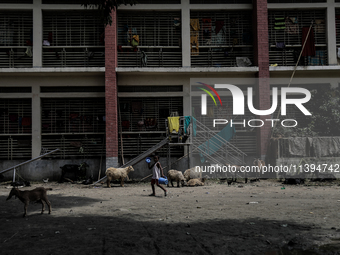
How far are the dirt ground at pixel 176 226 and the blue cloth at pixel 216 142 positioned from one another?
21.3ft

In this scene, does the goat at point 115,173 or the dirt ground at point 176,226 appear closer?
the dirt ground at point 176,226

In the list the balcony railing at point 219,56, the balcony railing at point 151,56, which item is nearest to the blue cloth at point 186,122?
the balcony railing at point 151,56

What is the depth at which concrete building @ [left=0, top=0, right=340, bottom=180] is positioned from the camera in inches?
688

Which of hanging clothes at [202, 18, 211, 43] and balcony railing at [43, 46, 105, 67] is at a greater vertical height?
hanging clothes at [202, 18, 211, 43]

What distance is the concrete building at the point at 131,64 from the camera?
17.5 metres

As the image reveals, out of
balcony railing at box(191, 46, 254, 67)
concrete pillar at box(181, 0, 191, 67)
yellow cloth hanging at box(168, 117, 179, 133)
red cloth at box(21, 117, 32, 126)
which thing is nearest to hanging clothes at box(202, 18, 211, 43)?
balcony railing at box(191, 46, 254, 67)

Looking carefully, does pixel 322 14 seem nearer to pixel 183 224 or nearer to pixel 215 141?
pixel 215 141

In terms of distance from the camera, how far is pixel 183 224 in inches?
269

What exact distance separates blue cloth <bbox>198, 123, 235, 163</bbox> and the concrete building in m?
0.44

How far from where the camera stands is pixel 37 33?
17.6 m

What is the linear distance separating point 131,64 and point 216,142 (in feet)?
19.5

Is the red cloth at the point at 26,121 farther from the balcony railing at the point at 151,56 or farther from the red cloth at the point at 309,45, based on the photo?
the red cloth at the point at 309,45

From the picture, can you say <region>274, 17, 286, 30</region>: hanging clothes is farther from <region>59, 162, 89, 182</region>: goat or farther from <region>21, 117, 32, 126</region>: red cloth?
<region>21, 117, 32, 126</region>: red cloth

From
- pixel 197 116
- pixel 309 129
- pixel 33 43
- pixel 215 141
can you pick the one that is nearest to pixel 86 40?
pixel 33 43
